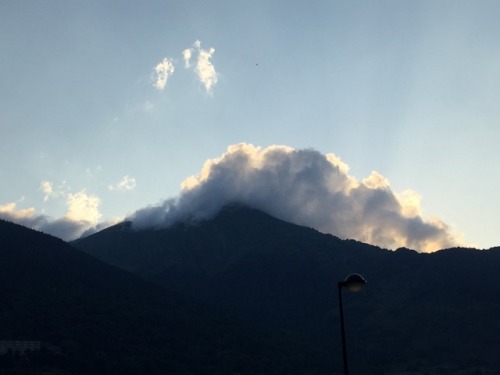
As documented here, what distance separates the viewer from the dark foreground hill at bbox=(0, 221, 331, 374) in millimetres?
140750

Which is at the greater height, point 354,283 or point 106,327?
point 106,327

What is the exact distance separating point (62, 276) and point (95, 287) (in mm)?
9073

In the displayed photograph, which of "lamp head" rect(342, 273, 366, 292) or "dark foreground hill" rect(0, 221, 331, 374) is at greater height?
"dark foreground hill" rect(0, 221, 331, 374)

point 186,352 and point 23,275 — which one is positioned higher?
point 23,275

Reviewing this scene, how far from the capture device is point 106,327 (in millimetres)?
157750

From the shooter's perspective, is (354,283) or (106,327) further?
(106,327)

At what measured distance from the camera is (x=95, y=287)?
18062cm

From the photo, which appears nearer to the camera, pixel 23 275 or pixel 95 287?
pixel 23 275

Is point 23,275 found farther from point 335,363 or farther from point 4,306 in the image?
point 335,363

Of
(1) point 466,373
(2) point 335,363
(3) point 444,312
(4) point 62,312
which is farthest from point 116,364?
(3) point 444,312

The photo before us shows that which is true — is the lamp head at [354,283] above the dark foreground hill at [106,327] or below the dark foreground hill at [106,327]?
below

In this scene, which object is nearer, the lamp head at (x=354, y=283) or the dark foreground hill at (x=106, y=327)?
the lamp head at (x=354, y=283)

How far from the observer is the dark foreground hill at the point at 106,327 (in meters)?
141

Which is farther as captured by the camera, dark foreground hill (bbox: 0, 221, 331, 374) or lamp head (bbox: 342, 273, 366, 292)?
dark foreground hill (bbox: 0, 221, 331, 374)
